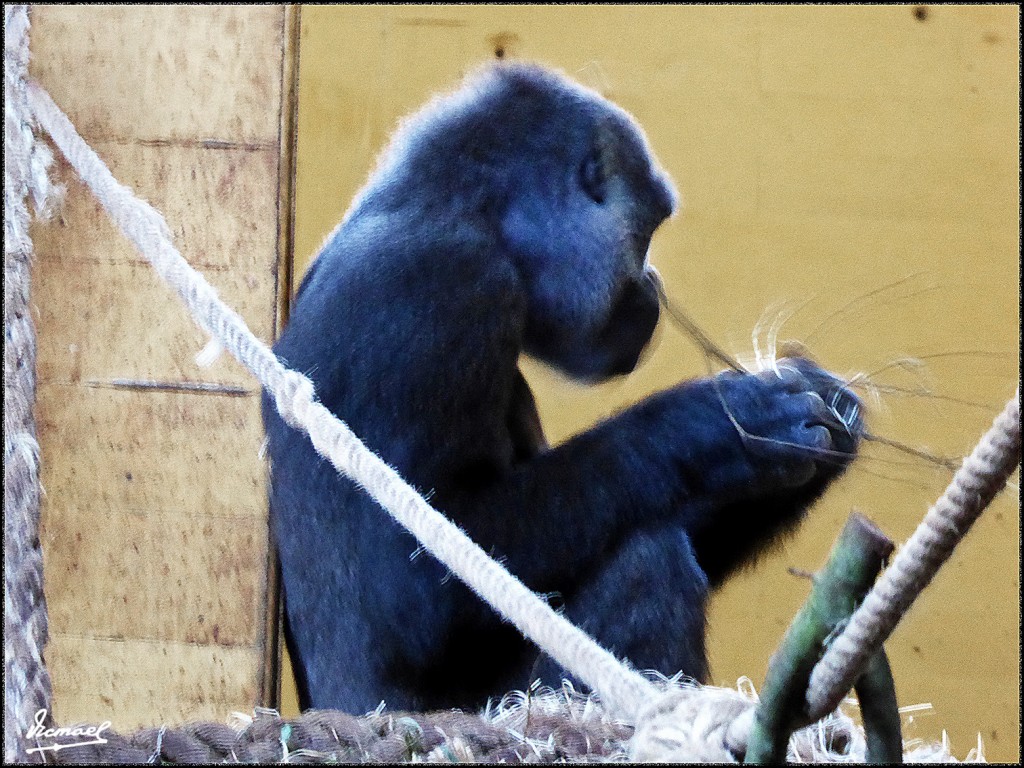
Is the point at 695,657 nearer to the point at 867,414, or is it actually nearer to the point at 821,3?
the point at 867,414

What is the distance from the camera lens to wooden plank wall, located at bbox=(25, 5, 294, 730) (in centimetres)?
162

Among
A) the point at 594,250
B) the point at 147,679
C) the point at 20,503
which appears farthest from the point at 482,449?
the point at 147,679

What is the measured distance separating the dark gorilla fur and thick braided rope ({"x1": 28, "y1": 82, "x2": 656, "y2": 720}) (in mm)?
306

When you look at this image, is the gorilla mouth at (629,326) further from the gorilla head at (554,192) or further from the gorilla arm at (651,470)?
the gorilla arm at (651,470)

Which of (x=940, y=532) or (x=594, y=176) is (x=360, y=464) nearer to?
(x=940, y=532)

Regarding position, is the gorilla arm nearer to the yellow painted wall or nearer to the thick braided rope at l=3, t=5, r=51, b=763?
the thick braided rope at l=3, t=5, r=51, b=763

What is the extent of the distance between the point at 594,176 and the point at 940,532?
1.10 metres

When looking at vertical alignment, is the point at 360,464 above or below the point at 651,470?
above

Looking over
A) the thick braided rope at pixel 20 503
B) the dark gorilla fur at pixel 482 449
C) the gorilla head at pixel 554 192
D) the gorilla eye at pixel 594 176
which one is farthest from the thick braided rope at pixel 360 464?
the gorilla eye at pixel 594 176

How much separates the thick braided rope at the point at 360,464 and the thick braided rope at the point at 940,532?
174mm

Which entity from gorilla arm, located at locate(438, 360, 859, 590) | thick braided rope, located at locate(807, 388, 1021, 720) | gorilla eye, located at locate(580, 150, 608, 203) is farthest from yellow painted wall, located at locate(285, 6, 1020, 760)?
thick braided rope, located at locate(807, 388, 1021, 720)

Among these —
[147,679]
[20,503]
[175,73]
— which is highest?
[175,73]

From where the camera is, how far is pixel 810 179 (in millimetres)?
2197

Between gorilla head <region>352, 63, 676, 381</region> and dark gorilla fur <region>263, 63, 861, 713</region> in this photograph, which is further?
gorilla head <region>352, 63, 676, 381</region>
